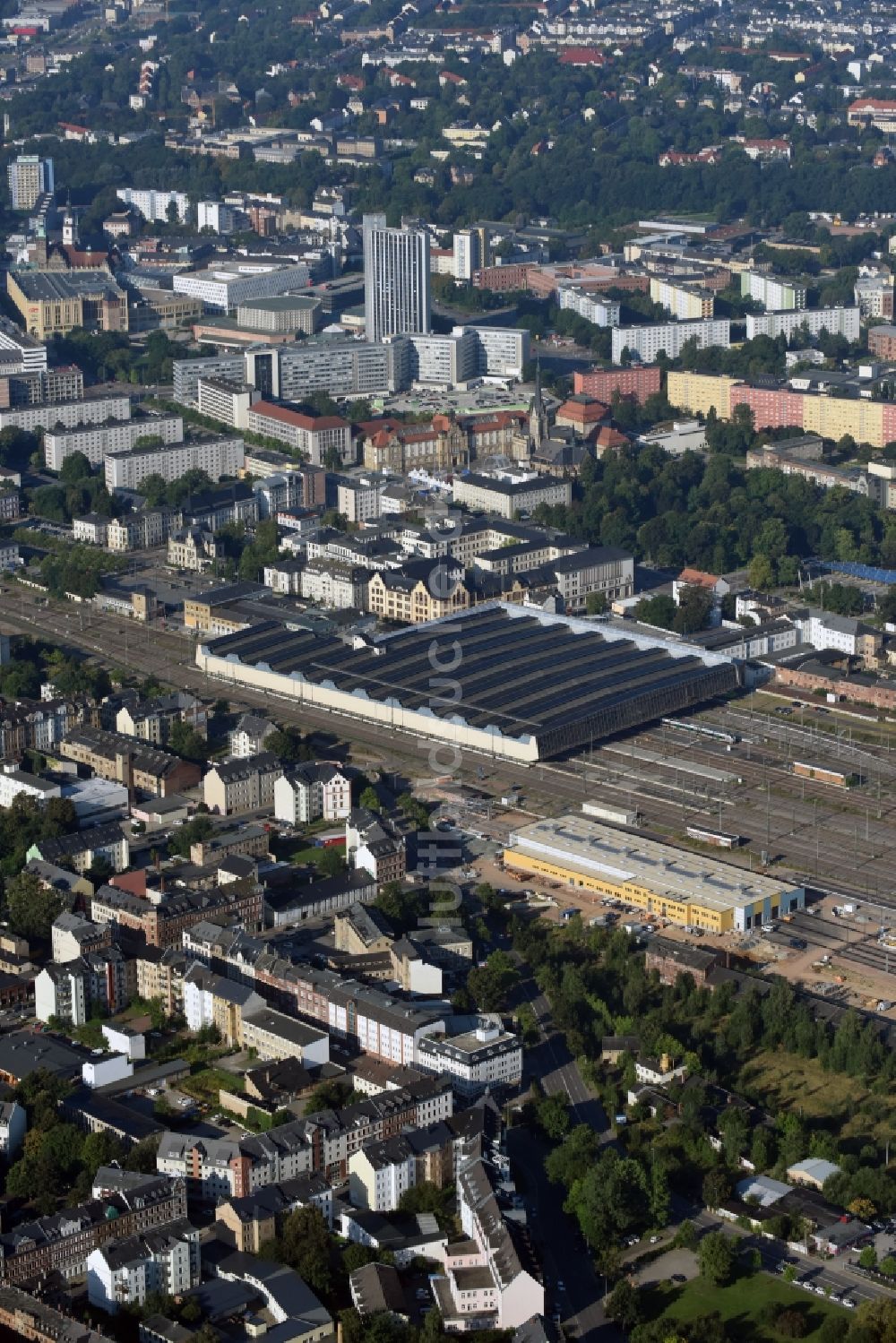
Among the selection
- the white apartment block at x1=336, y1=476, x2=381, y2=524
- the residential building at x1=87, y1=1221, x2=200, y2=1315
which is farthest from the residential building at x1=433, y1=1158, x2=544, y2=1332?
the white apartment block at x1=336, y1=476, x2=381, y2=524

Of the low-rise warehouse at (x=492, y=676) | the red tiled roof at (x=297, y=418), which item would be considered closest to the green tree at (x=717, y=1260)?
the low-rise warehouse at (x=492, y=676)

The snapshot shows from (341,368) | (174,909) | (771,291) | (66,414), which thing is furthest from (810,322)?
(174,909)

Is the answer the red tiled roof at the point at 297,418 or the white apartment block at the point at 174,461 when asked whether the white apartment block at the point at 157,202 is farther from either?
the white apartment block at the point at 174,461

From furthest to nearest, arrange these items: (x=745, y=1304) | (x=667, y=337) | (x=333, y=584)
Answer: (x=667, y=337) → (x=333, y=584) → (x=745, y=1304)

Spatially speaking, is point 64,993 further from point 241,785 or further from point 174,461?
point 174,461

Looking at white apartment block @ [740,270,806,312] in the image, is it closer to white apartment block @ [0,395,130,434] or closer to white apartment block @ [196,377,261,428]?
white apartment block @ [196,377,261,428]

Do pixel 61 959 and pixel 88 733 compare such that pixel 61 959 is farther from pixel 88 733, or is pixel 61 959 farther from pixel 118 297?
pixel 118 297
